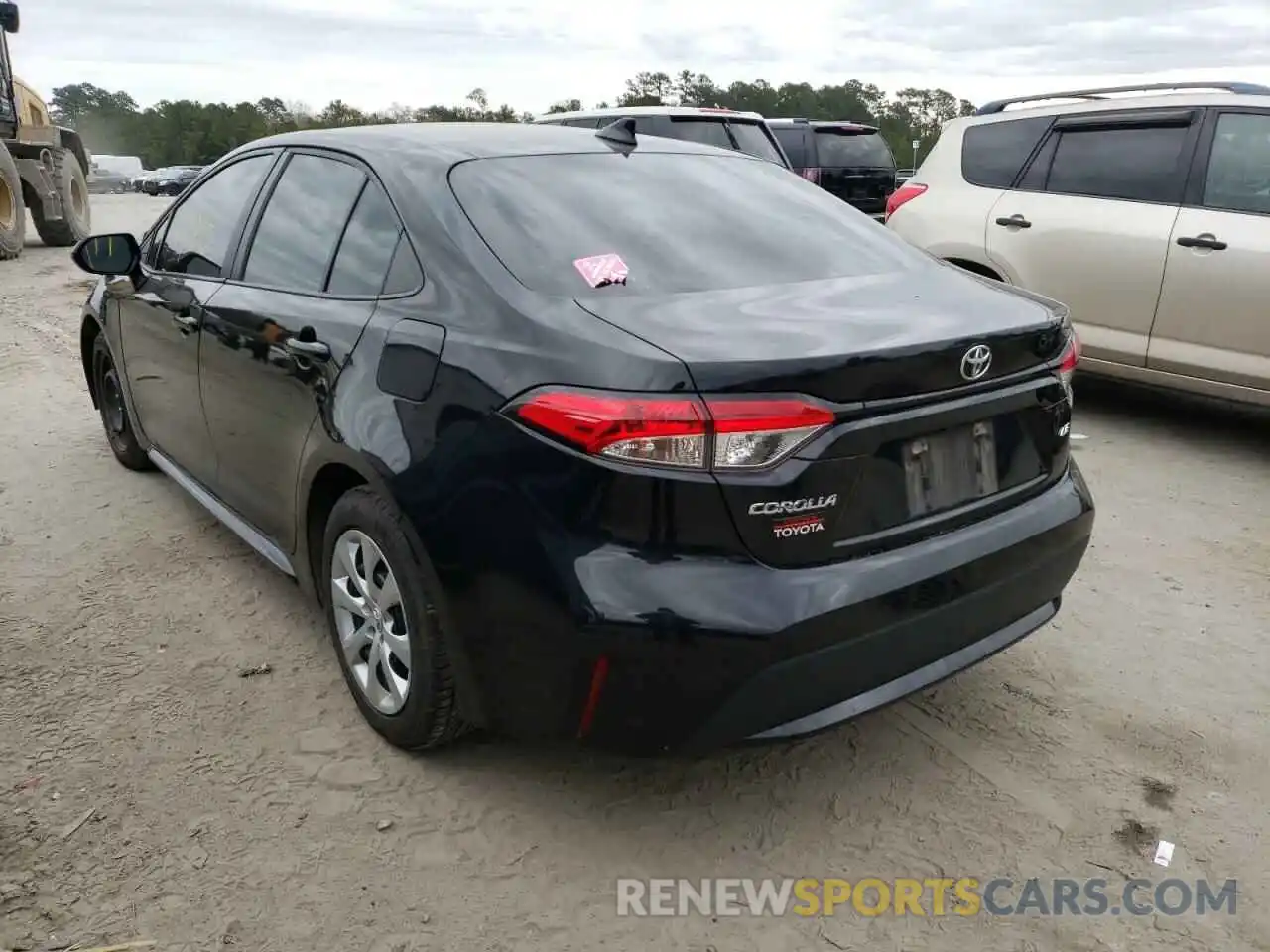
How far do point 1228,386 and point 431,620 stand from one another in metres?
4.55

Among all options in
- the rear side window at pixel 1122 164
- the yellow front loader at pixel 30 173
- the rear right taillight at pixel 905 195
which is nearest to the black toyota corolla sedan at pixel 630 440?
the rear side window at pixel 1122 164

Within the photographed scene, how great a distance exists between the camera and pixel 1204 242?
209 inches

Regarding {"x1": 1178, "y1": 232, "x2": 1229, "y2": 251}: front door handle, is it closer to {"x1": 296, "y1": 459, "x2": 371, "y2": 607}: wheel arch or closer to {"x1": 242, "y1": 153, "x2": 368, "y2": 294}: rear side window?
{"x1": 242, "y1": 153, "x2": 368, "y2": 294}: rear side window

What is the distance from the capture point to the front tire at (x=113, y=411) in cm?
496

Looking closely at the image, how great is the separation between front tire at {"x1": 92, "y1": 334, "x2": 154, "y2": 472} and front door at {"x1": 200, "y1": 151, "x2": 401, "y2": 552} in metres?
1.60

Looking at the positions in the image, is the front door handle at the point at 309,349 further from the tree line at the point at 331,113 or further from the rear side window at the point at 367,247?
the tree line at the point at 331,113

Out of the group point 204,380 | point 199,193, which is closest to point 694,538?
point 204,380

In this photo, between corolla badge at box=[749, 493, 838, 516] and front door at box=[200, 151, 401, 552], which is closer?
corolla badge at box=[749, 493, 838, 516]

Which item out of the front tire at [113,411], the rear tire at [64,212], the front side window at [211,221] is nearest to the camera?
the front side window at [211,221]

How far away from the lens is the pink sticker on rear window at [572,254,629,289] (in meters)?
2.49

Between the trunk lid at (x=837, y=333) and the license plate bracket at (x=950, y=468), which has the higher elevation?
the trunk lid at (x=837, y=333)

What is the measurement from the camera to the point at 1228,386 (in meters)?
5.30

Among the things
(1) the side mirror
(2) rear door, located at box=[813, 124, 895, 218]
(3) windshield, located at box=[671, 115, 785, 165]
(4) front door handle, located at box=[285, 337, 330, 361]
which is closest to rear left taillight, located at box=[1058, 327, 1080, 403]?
(4) front door handle, located at box=[285, 337, 330, 361]

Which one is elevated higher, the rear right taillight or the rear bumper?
the rear right taillight
